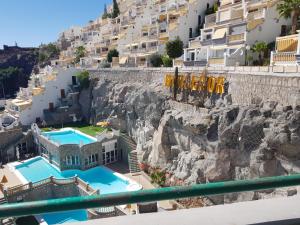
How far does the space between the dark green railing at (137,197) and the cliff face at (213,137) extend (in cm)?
1027

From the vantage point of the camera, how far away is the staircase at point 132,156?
90.8ft

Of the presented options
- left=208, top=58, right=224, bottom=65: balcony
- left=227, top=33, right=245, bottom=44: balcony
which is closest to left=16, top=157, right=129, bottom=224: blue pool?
left=208, top=58, right=224, bottom=65: balcony

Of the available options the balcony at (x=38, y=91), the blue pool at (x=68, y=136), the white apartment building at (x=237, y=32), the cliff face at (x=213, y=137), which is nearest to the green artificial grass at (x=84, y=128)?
the blue pool at (x=68, y=136)

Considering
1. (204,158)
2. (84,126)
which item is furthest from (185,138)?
(84,126)

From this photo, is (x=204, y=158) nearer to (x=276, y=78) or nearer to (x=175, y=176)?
(x=175, y=176)

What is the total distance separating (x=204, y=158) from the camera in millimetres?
20609

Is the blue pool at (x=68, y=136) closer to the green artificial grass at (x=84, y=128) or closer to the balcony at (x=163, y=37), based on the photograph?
the green artificial grass at (x=84, y=128)

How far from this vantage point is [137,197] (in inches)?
67.7

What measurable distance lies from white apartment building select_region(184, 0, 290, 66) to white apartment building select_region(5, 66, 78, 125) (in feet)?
73.8

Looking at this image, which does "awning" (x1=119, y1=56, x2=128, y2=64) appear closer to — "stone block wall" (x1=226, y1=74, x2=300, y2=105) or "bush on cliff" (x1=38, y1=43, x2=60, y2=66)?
"stone block wall" (x1=226, y1=74, x2=300, y2=105)

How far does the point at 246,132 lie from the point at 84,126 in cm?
2733

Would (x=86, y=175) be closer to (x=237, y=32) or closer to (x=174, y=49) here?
(x=174, y=49)

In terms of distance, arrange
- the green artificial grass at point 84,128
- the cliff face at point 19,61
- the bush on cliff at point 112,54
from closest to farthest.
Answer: the green artificial grass at point 84,128 < the bush on cliff at point 112,54 < the cliff face at point 19,61

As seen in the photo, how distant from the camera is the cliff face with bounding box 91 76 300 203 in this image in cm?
1499
